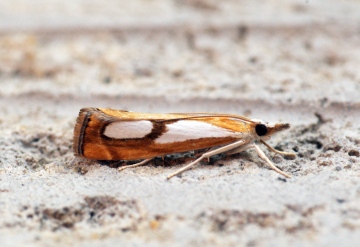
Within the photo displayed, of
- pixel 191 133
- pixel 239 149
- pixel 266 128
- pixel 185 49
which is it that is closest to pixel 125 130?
pixel 191 133

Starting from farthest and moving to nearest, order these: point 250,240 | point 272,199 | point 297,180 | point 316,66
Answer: point 316,66
point 297,180
point 272,199
point 250,240

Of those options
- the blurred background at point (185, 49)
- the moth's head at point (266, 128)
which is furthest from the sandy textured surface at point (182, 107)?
the moth's head at point (266, 128)

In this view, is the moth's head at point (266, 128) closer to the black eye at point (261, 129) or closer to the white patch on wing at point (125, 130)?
the black eye at point (261, 129)

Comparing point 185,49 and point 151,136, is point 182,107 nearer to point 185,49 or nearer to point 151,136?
point 151,136

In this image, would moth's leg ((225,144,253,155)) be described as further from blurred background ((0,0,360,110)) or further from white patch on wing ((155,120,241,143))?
blurred background ((0,0,360,110))

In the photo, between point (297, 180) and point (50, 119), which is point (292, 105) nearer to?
point (297, 180)

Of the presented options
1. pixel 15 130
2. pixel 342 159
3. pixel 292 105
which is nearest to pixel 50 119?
pixel 15 130
